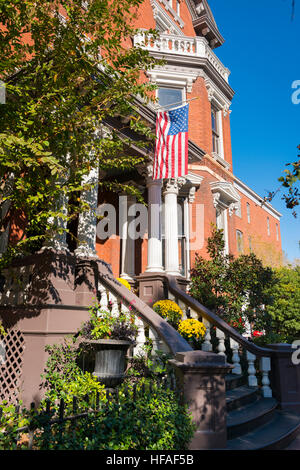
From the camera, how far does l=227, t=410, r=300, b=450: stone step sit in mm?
4875

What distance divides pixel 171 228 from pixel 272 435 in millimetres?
6196

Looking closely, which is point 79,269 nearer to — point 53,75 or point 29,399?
point 29,399

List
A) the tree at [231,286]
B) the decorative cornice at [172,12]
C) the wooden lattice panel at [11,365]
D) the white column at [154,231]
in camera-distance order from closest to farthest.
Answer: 1. the wooden lattice panel at [11,365]
2. the white column at [154,231]
3. the tree at [231,286]
4. the decorative cornice at [172,12]

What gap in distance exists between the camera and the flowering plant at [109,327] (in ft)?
19.7

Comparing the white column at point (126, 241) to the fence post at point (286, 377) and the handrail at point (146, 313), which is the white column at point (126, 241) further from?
the fence post at point (286, 377)

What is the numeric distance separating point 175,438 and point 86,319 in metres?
3.17

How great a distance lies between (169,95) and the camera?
14.7 meters

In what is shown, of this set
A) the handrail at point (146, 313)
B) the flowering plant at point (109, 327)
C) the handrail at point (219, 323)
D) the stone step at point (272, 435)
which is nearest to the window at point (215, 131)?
the handrail at point (219, 323)

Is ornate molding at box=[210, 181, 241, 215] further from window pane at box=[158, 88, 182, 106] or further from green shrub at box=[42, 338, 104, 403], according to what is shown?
green shrub at box=[42, 338, 104, 403]

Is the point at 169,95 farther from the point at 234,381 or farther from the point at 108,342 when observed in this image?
the point at 108,342

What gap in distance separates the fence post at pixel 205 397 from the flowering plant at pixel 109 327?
5.09 feet

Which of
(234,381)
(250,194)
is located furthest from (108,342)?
(250,194)

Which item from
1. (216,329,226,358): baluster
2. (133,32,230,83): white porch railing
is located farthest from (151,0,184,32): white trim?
(216,329,226,358): baluster
